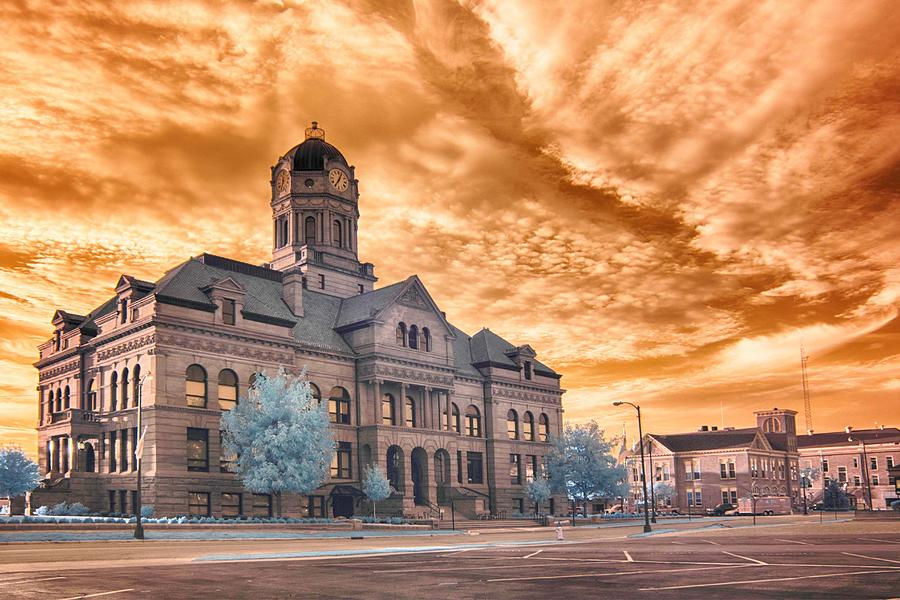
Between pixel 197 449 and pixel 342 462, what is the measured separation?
14.0 m

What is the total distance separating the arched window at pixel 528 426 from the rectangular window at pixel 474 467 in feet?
25.3

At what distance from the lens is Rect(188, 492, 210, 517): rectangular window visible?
5741 cm

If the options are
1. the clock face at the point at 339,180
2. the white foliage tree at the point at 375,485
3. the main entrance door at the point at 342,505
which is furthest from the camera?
the clock face at the point at 339,180

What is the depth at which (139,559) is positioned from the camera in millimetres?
30375

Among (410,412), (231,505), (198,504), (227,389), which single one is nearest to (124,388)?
(227,389)

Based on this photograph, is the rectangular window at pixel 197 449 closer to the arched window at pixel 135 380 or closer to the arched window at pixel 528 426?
the arched window at pixel 135 380

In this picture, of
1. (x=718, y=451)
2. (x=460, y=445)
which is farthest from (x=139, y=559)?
(x=718, y=451)

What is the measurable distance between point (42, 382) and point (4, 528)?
3148 centimetres

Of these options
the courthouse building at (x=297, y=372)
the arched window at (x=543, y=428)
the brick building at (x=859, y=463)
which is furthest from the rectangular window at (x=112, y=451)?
the brick building at (x=859, y=463)

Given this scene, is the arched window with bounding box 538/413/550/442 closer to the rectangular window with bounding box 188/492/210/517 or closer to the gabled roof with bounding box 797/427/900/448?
the rectangular window with bounding box 188/492/210/517

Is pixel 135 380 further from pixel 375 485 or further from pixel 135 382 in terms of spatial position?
pixel 375 485

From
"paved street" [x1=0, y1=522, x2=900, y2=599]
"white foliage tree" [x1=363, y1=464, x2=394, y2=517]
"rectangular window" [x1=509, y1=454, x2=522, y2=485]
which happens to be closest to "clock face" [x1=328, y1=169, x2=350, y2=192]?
"rectangular window" [x1=509, y1=454, x2=522, y2=485]

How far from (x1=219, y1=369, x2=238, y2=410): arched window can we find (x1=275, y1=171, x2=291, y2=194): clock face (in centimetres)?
2950

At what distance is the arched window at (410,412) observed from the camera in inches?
2931
